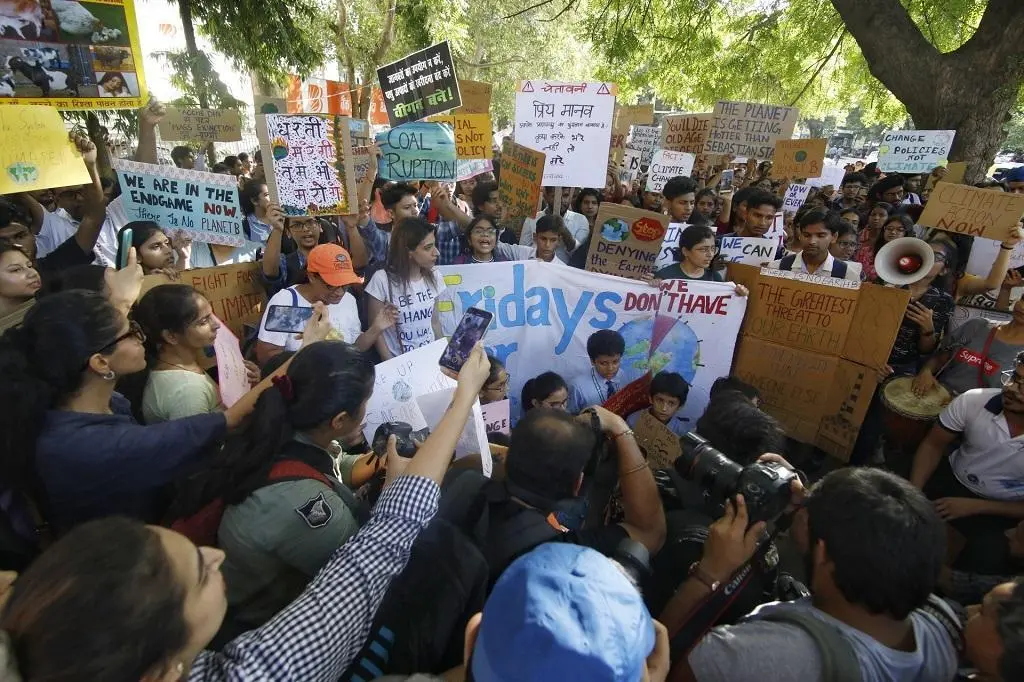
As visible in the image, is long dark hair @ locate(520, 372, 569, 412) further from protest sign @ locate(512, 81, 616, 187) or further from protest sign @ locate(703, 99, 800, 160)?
protest sign @ locate(703, 99, 800, 160)

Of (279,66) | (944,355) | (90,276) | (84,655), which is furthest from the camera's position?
(279,66)

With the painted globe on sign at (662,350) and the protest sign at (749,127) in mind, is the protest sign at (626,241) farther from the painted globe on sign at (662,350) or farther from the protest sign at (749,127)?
the protest sign at (749,127)

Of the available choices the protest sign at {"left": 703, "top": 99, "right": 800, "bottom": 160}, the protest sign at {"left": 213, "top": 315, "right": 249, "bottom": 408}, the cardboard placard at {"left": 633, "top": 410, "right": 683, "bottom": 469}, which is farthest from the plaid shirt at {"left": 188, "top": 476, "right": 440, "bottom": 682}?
the protest sign at {"left": 703, "top": 99, "right": 800, "bottom": 160}

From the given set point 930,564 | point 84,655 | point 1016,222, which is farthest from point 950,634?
point 1016,222

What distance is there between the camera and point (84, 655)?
2.76ft

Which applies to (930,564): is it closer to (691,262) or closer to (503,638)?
(503,638)

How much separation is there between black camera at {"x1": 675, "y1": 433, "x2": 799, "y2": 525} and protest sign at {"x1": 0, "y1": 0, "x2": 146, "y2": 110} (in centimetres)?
512

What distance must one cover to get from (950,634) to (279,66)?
1298 cm

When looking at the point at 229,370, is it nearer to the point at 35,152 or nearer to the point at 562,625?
the point at 562,625

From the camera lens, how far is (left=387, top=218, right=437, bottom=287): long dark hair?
343 centimetres

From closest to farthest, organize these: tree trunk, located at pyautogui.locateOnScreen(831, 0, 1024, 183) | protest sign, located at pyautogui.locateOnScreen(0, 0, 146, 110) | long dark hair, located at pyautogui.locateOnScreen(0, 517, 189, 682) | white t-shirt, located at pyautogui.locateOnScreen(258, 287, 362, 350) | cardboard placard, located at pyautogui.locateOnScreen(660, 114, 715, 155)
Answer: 1. long dark hair, located at pyautogui.locateOnScreen(0, 517, 189, 682)
2. white t-shirt, located at pyautogui.locateOnScreen(258, 287, 362, 350)
3. protest sign, located at pyautogui.locateOnScreen(0, 0, 146, 110)
4. cardboard placard, located at pyautogui.locateOnScreen(660, 114, 715, 155)
5. tree trunk, located at pyautogui.locateOnScreen(831, 0, 1024, 183)

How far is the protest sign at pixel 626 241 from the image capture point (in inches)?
145

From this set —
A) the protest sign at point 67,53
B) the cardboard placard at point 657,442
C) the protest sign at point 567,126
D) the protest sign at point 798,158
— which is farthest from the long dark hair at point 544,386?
the protest sign at point 798,158

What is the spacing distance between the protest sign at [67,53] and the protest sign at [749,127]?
6250mm
